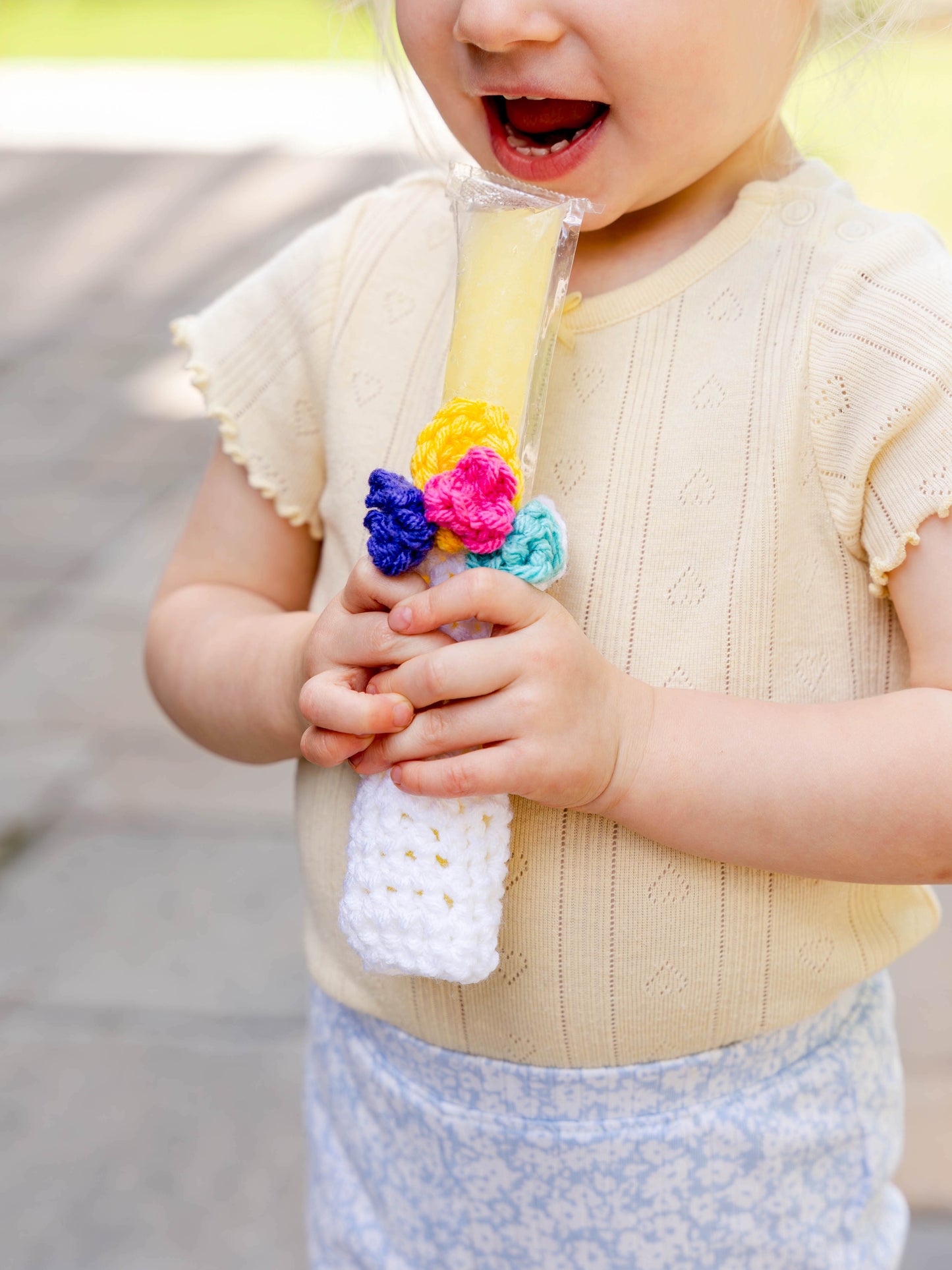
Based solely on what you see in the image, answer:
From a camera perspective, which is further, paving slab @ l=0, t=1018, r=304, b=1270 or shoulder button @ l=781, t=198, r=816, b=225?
paving slab @ l=0, t=1018, r=304, b=1270

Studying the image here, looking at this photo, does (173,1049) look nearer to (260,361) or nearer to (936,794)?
(260,361)

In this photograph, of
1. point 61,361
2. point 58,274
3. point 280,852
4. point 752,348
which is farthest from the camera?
point 58,274

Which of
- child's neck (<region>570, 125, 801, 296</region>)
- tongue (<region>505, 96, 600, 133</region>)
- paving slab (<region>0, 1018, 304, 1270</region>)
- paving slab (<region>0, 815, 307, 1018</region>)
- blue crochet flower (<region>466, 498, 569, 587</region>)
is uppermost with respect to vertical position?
tongue (<region>505, 96, 600, 133</region>)

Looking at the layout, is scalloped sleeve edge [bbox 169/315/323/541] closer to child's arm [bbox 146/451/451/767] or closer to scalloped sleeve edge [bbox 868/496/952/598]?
child's arm [bbox 146/451/451/767]

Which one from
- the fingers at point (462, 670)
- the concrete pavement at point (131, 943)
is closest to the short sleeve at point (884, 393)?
the fingers at point (462, 670)

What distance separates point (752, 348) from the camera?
79 cm

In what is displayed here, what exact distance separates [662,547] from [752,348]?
0.41 ft

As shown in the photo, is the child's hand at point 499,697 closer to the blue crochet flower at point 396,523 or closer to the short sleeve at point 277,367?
the blue crochet flower at point 396,523

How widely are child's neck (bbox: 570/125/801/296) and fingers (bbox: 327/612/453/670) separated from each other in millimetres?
272

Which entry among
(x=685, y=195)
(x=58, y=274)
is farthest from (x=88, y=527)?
(x=685, y=195)

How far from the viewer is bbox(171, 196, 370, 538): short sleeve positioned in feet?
3.04

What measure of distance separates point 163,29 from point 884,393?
34.1 ft

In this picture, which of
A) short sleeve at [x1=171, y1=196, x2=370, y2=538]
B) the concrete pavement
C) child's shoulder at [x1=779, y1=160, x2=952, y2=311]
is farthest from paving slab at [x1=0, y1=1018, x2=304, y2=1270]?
child's shoulder at [x1=779, y1=160, x2=952, y2=311]

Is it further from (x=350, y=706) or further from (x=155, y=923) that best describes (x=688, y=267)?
(x=155, y=923)
